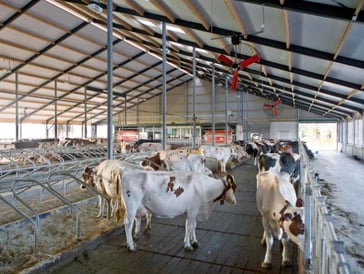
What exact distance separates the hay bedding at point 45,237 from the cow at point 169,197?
834 millimetres

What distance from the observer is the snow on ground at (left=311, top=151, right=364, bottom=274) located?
4.66m

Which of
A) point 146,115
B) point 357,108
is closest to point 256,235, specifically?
point 357,108

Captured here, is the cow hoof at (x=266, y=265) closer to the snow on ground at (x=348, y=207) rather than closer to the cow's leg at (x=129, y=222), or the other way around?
the snow on ground at (x=348, y=207)

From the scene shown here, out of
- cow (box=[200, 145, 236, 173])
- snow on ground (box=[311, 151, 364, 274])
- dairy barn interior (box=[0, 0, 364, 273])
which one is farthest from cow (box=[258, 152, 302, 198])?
cow (box=[200, 145, 236, 173])

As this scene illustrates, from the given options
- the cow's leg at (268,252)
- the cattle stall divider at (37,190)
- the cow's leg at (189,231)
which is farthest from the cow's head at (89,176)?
the cow's leg at (268,252)

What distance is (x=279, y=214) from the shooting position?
2.89m

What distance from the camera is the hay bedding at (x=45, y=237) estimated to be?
319 centimetres

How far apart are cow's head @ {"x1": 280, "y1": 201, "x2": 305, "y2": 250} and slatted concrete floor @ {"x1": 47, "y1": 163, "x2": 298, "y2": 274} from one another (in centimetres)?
71

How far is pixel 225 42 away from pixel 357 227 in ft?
22.4

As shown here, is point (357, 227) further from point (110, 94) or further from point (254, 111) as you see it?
point (254, 111)

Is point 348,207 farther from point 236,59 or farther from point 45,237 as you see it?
point 45,237

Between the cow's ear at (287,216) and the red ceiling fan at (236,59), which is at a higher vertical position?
the red ceiling fan at (236,59)

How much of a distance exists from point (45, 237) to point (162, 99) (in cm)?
555

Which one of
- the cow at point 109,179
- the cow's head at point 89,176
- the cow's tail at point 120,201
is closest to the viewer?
the cow's tail at point 120,201
